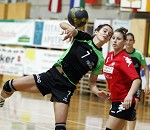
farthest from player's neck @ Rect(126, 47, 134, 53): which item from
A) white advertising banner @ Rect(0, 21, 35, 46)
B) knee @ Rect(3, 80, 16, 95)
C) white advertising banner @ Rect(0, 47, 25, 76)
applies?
white advertising banner @ Rect(0, 47, 25, 76)

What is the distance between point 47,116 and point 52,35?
746 cm

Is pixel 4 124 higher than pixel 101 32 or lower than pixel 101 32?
lower

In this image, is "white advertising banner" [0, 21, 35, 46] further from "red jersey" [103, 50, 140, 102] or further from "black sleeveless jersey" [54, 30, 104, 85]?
"black sleeveless jersey" [54, 30, 104, 85]

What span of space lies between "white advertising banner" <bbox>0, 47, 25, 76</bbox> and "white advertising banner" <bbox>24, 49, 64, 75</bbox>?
1.05ft

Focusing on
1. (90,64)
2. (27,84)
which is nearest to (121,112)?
(90,64)

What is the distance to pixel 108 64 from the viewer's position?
6.40 m

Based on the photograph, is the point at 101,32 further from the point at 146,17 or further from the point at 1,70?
the point at 1,70

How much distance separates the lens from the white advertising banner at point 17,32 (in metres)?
18.8

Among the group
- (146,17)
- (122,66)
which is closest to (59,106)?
(122,66)

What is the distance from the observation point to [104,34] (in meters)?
6.13

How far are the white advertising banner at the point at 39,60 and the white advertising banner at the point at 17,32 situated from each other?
1.78ft

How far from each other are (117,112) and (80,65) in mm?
764

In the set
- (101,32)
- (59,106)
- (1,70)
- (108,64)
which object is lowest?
(1,70)

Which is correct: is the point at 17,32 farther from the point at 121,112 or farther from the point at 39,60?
the point at 121,112
